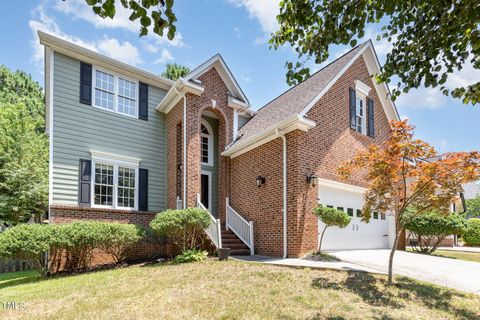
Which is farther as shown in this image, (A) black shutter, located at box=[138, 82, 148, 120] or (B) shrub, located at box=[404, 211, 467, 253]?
(A) black shutter, located at box=[138, 82, 148, 120]

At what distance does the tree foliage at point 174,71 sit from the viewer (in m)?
28.2

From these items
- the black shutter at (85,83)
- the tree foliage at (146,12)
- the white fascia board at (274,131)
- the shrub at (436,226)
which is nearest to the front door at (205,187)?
the white fascia board at (274,131)

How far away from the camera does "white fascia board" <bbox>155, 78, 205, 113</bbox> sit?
1191 cm

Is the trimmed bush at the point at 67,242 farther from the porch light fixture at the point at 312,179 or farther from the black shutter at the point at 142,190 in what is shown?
the porch light fixture at the point at 312,179

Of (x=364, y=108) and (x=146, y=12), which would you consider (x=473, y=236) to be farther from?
(x=146, y=12)

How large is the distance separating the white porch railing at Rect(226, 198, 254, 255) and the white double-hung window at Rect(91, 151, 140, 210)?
12.0 ft

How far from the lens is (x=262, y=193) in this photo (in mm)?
11297

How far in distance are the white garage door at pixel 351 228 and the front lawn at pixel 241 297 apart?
392 centimetres

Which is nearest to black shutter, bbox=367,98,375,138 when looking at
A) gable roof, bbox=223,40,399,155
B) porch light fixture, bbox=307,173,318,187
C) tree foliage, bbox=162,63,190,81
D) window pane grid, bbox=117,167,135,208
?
gable roof, bbox=223,40,399,155

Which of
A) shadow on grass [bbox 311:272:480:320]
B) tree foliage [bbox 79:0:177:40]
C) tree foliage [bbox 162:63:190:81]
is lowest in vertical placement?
shadow on grass [bbox 311:272:480:320]

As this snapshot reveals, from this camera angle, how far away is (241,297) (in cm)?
584

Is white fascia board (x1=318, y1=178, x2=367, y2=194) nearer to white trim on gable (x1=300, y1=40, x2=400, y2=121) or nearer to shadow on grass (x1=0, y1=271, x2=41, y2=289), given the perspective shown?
white trim on gable (x1=300, y1=40, x2=400, y2=121)

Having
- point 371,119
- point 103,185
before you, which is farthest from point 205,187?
point 371,119

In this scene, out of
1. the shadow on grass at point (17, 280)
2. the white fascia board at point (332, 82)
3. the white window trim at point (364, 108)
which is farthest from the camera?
the white window trim at point (364, 108)
